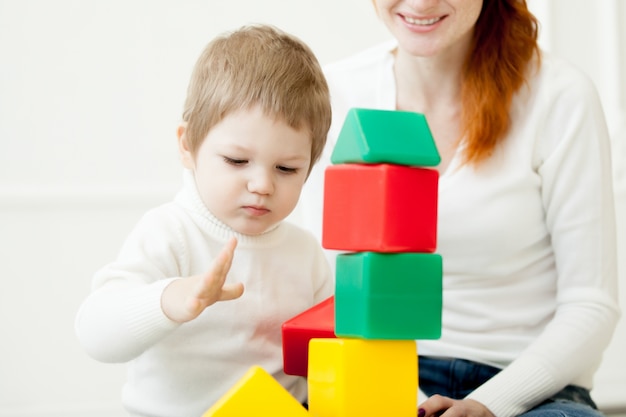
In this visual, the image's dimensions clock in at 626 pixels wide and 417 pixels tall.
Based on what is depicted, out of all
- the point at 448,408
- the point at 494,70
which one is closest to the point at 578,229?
the point at 494,70

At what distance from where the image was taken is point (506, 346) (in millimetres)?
1490

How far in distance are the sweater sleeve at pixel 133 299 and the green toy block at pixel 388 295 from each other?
0.72ft

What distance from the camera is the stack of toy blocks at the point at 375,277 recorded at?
95cm

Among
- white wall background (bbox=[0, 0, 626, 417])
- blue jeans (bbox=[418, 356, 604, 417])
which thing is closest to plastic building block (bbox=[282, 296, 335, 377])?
blue jeans (bbox=[418, 356, 604, 417])

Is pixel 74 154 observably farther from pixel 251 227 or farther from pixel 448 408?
pixel 448 408

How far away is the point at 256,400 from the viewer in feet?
3.07

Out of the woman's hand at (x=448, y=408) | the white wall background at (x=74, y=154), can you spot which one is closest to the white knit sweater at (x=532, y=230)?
the woman's hand at (x=448, y=408)

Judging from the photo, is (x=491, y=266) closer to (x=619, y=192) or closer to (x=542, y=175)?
(x=542, y=175)

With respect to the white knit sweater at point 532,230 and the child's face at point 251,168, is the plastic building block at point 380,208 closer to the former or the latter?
the child's face at point 251,168

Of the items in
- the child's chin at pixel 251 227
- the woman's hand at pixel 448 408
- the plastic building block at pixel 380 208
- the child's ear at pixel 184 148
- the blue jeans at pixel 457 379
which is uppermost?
the child's ear at pixel 184 148

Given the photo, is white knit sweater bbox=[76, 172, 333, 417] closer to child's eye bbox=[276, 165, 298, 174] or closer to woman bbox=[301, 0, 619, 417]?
child's eye bbox=[276, 165, 298, 174]

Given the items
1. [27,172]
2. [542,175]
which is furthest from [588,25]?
[27,172]

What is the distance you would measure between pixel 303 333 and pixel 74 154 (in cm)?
133

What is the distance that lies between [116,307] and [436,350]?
0.66m
